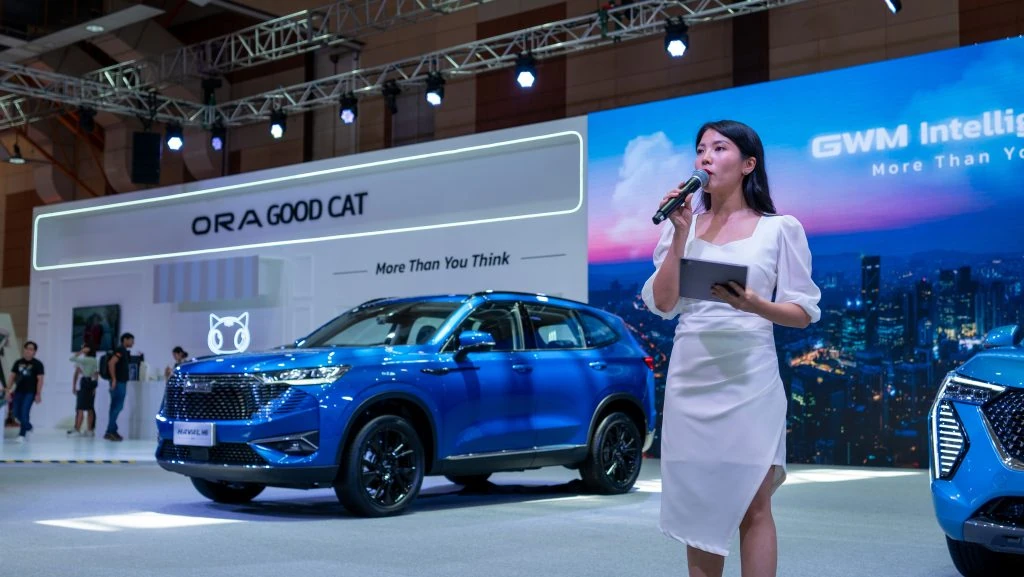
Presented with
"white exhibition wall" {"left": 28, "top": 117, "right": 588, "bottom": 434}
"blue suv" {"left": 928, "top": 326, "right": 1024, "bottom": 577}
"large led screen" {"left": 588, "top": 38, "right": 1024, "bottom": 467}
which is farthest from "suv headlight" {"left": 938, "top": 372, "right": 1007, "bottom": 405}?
"white exhibition wall" {"left": 28, "top": 117, "right": 588, "bottom": 434}

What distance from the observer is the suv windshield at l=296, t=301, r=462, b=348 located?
8.37 meters

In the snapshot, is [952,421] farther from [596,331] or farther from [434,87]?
[434,87]

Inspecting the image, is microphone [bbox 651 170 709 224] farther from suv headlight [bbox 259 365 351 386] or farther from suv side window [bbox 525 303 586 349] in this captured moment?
suv side window [bbox 525 303 586 349]

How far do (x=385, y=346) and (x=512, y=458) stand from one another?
1.30 metres

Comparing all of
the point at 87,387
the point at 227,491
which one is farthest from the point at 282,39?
the point at 227,491

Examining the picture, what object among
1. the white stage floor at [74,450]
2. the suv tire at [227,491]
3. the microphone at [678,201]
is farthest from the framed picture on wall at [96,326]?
the microphone at [678,201]

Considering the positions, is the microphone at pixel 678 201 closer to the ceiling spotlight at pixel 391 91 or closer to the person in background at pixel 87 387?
the ceiling spotlight at pixel 391 91

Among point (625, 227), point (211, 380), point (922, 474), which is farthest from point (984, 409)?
point (625, 227)

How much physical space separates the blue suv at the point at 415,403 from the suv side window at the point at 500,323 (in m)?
0.01

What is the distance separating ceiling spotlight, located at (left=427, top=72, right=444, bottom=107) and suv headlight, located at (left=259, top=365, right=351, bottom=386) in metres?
10.3

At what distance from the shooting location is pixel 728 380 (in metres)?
3.05

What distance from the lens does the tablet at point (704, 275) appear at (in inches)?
114

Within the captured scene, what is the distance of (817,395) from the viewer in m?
13.3

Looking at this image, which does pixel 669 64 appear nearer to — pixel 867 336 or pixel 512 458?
pixel 867 336
